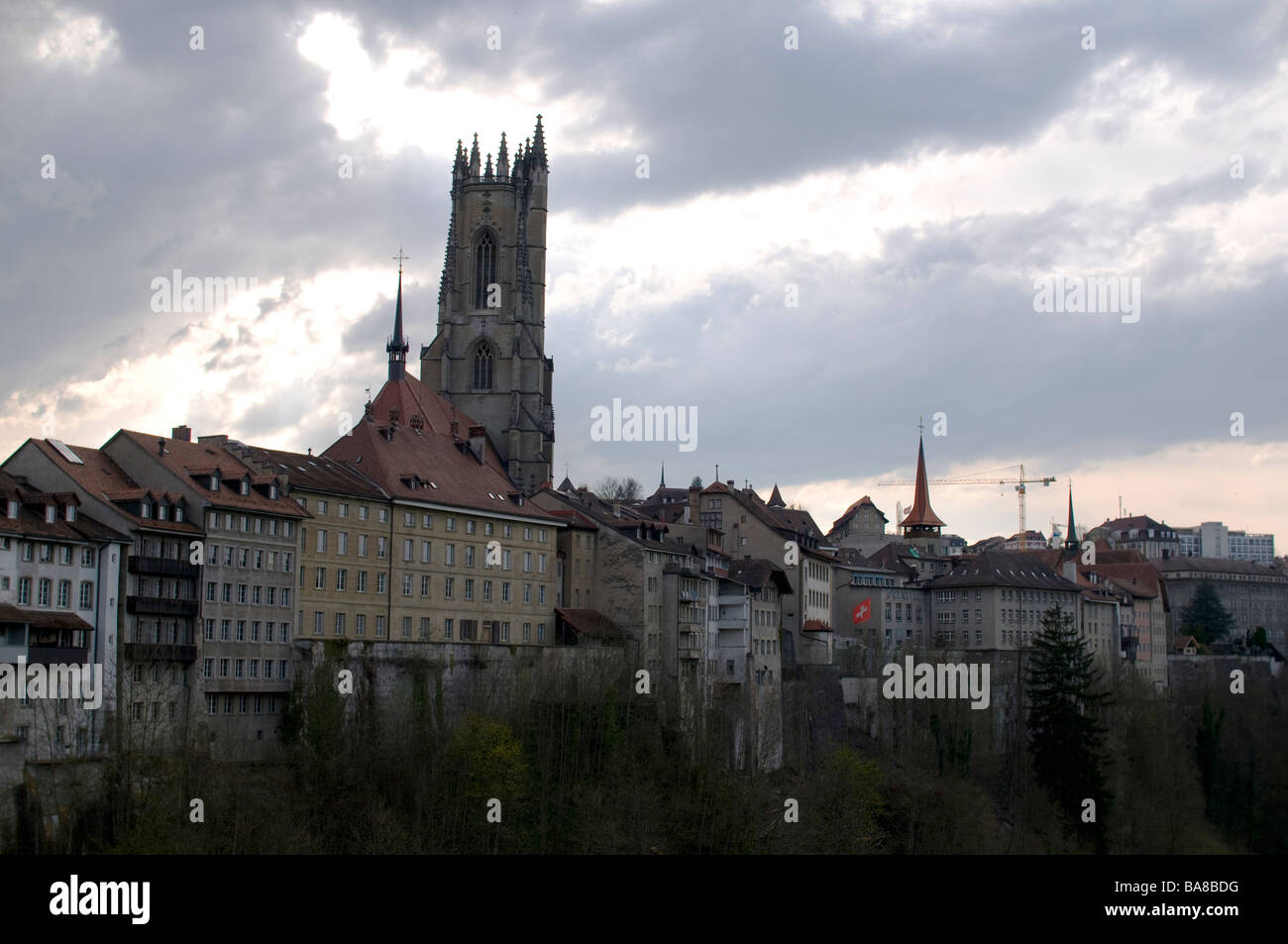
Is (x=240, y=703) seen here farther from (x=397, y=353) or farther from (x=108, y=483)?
(x=397, y=353)

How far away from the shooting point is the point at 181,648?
67.1 meters

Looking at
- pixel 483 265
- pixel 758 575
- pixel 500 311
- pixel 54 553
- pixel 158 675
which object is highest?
pixel 483 265

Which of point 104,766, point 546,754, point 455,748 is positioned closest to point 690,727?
point 546,754

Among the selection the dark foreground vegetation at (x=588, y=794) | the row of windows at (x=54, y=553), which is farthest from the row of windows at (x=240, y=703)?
the row of windows at (x=54, y=553)

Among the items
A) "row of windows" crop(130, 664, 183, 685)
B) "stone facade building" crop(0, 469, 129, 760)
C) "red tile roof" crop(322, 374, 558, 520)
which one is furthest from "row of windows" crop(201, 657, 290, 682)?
"red tile roof" crop(322, 374, 558, 520)

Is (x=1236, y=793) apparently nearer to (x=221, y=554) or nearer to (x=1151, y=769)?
(x=1151, y=769)

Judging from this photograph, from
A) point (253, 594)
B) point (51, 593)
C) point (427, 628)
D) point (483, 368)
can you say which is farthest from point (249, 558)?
point (483, 368)

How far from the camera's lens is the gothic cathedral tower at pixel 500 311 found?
13412 centimetres

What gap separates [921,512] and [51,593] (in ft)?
417

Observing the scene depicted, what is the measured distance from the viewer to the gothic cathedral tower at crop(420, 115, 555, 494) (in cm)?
13412

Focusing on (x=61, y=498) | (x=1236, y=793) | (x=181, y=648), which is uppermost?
(x=61, y=498)

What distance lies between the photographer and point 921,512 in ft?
582

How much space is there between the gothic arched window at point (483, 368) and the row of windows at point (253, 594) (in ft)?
210
